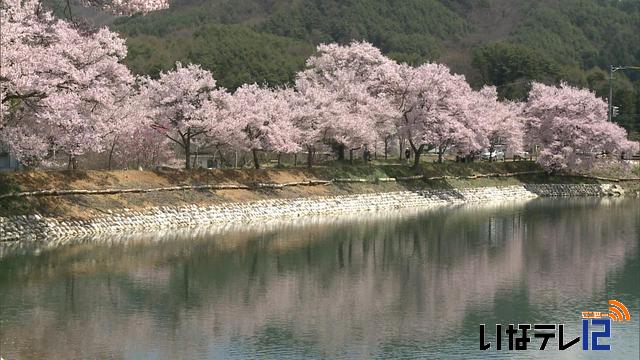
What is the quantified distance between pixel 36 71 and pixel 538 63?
288 feet

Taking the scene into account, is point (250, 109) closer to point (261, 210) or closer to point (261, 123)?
point (261, 123)

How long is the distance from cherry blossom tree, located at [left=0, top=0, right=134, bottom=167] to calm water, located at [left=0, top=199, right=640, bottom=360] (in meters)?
5.15

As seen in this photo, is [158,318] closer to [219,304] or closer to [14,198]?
[219,304]

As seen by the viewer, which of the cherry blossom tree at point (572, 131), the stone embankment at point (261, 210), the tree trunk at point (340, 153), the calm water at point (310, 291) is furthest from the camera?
the cherry blossom tree at point (572, 131)

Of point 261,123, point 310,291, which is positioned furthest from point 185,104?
point 310,291

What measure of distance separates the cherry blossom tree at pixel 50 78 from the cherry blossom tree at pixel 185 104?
7.31m

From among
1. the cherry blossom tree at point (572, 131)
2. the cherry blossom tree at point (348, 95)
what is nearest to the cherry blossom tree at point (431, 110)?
the cherry blossom tree at point (348, 95)

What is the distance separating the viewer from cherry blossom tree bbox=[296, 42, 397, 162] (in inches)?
2200

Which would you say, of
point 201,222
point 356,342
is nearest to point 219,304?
point 356,342

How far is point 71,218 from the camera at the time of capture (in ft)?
119

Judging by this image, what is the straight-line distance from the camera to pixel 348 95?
59250 millimetres

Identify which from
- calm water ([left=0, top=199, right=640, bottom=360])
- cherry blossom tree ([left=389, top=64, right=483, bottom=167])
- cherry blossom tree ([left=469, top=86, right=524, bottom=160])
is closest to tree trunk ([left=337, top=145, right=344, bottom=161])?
cherry blossom tree ([left=389, top=64, right=483, bottom=167])

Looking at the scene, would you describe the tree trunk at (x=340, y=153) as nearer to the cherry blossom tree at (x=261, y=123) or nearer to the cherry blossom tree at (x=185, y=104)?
the cherry blossom tree at (x=261, y=123)

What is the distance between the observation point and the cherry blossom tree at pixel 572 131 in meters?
67.8
